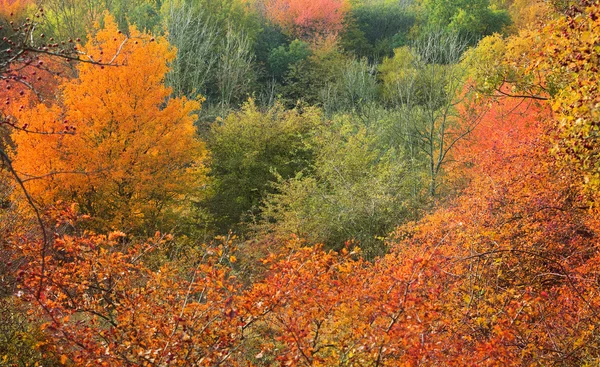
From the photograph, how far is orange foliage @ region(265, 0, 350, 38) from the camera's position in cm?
5212

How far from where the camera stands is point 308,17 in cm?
5247

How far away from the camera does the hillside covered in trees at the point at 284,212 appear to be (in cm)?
557

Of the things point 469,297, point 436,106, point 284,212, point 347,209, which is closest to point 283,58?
point 436,106

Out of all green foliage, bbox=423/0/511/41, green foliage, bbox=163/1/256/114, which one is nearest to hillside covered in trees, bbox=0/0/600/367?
green foliage, bbox=163/1/256/114

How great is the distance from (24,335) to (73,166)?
10.1 metres

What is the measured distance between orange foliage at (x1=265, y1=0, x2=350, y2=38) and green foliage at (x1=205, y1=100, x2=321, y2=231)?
2774 centimetres

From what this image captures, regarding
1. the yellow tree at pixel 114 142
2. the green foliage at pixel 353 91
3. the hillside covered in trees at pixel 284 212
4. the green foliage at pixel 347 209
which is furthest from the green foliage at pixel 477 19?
the yellow tree at pixel 114 142

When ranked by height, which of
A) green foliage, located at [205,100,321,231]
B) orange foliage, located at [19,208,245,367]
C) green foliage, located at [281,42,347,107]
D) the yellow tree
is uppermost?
orange foliage, located at [19,208,245,367]

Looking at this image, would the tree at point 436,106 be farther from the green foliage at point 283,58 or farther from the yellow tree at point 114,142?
the green foliage at point 283,58

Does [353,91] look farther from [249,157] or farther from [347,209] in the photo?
[347,209]

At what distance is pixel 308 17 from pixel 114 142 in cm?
3877

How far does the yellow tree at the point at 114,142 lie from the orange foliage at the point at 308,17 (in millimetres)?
35134

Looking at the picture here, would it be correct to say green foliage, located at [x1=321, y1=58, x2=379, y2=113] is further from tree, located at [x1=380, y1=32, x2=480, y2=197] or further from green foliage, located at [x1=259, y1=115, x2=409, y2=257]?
green foliage, located at [x1=259, y1=115, x2=409, y2=257]

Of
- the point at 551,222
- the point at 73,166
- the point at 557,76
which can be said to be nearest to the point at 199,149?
the point at 73,166
